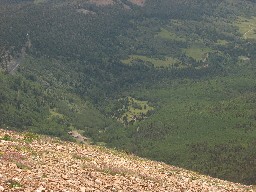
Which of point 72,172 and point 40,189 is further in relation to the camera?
point 72,172

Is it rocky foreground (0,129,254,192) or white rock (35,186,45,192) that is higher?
white rock (35,186,45,192)

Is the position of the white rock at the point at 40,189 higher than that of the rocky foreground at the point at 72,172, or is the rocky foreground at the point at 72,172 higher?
the white rock at the point at 40,189

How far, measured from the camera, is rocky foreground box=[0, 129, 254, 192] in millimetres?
37250

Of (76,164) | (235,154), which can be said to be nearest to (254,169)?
(235,154)

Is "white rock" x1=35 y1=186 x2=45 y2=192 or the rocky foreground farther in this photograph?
the rocky foreground

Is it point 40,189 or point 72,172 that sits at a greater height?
point 40,189

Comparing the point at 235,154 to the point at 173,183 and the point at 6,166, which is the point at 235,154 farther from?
the point at 6,166

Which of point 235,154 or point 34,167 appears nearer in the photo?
point 34,167

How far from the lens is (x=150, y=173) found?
175 feet

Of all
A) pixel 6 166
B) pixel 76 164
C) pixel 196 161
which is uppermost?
pixel 6 166

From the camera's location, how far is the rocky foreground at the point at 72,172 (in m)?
37.2

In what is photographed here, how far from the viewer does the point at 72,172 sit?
43875 mm

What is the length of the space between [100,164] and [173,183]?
25.6 ft

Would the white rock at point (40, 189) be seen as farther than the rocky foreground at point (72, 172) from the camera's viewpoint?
No
